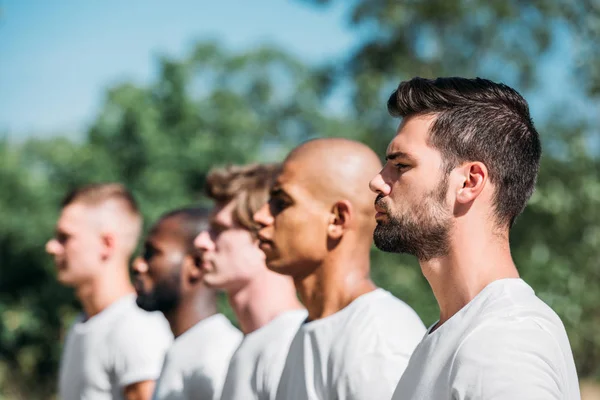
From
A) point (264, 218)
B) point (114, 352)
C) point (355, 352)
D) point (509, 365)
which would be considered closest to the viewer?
point (509, 365)

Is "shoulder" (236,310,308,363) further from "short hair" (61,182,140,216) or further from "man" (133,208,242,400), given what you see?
"short hair" (61,182,140,216)

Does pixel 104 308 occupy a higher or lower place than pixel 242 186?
lower

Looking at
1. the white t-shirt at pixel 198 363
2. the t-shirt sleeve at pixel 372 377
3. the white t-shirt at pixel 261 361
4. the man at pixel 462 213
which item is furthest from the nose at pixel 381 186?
the white t-shirt at pixel 198 363

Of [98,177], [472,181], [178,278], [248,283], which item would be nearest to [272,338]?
[248,283]

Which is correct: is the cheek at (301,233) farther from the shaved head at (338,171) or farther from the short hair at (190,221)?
the short hair at (190,221)

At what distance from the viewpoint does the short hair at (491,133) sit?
264 cm

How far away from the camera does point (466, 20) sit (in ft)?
65.0

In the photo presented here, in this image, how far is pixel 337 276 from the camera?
13.2ft

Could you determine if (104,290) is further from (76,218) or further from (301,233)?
(301,233)

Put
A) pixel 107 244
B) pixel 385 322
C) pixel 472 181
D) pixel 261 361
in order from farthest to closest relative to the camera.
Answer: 1. pixel 107 244
2. pixel 261 361
3. pixel 385 322
4. pixel 472 181

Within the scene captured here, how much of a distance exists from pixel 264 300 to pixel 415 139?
8.39 ft

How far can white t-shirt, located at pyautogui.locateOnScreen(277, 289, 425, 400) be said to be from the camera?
3.50m

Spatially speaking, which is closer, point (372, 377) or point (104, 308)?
point (372, 377)

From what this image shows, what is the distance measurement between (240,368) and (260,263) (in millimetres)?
726
